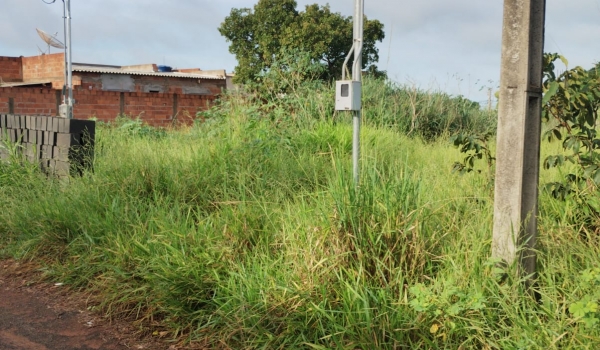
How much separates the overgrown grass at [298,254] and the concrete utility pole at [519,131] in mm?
171

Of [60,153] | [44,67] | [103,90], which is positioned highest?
[44,67]

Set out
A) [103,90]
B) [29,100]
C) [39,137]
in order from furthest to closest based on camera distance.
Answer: [103,90]
[29,100]
[39,137]

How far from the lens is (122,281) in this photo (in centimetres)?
452

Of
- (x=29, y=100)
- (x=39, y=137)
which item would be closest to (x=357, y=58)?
(x=39, y=137)

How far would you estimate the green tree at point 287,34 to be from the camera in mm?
31234

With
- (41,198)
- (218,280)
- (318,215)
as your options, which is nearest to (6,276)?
(41,198)

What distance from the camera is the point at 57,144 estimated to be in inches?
285

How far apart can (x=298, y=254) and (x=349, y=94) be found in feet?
4.34

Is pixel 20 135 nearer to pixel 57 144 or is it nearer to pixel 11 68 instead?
pixel 57 144

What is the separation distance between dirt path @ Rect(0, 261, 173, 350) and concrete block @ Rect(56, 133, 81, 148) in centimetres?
216

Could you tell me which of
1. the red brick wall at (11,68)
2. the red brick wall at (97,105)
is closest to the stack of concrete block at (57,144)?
the red brick wall at (97,105)

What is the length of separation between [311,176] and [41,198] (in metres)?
2.67

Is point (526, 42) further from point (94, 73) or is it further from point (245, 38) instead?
point (245, 38)

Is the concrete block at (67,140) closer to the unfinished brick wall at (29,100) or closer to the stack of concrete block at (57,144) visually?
the stack of concrete block at (57,144)
